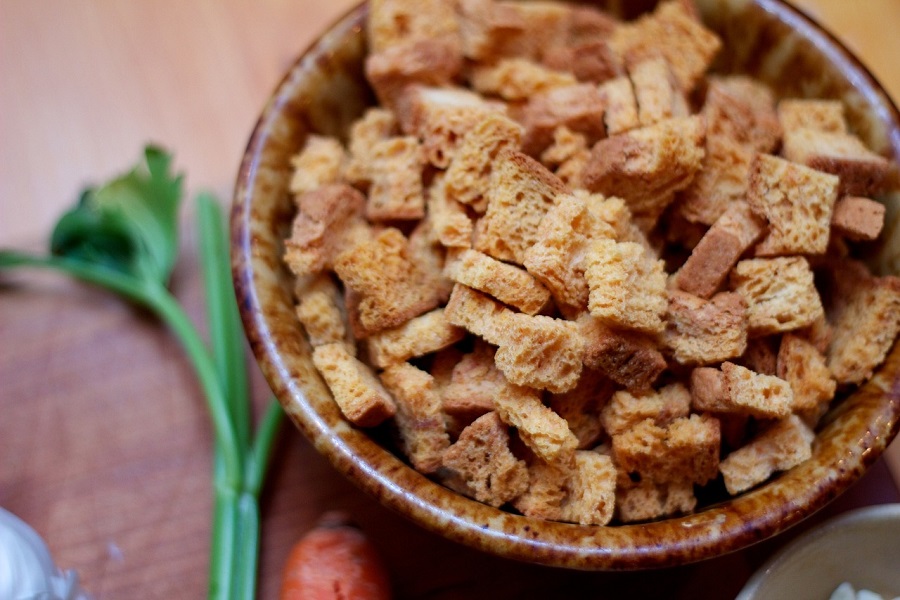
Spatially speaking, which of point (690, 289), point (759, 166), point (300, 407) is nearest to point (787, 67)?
point (759, 166)

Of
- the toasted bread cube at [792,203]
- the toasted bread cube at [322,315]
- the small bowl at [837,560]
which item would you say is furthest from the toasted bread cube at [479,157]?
the small bowl at [837,560]

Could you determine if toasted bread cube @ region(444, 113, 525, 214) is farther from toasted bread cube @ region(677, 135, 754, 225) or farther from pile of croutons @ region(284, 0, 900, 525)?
toasted bread cube @ region(677, 135, 754, 225)

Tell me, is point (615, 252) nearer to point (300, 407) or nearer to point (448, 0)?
point (300, 407)

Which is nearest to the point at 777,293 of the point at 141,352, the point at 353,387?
the point at 353,387

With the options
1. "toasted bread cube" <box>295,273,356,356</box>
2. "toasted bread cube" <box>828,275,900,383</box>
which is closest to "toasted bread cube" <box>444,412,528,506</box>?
"toasted bread cube" <box>295,273,356,356</box>

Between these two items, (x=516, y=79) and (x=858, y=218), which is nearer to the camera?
(x=858, y=218)

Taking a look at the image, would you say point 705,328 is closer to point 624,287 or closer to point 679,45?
point 624,287
